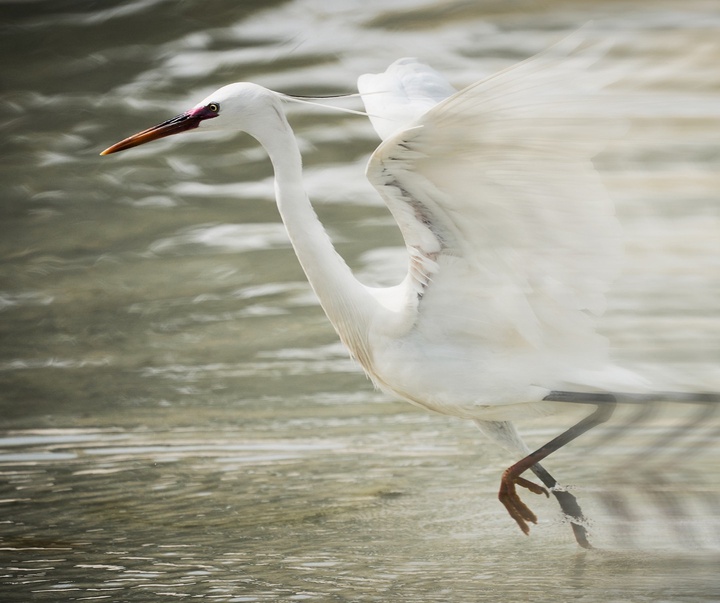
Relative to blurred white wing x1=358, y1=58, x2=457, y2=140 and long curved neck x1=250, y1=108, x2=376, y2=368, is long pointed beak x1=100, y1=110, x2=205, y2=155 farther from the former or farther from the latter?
blurred white wing x1=358, y1=58, x2=457, y2=140

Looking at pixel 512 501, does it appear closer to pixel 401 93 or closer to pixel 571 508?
pixel 571 508

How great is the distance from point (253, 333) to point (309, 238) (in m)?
2.23

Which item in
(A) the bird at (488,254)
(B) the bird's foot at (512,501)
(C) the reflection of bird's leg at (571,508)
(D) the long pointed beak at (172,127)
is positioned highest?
(D) the long pointed beak at (172,127)

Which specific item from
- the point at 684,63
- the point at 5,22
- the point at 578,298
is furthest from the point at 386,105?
the point at 5,22

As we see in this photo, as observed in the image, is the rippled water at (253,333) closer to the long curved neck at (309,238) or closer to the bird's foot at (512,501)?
the bird's foot at (512,501)

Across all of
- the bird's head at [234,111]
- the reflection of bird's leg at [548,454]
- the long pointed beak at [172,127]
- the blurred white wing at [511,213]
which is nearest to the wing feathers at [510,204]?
the blurred white wing at [511,213]

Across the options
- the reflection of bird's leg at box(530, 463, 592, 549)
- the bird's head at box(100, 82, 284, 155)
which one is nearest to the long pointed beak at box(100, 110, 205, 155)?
the bird's head at box(100, 82, 284, 155)

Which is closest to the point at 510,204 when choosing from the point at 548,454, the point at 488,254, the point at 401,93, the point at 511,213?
the point at 511,213

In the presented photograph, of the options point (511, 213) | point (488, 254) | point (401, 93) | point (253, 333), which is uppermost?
point (401, 93)

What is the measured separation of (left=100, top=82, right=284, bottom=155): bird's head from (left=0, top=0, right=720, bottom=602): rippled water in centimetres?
97

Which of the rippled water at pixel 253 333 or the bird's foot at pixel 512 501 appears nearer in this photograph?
the rippled water at pixel 253 333

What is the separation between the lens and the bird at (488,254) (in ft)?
8.53

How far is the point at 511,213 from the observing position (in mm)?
2797

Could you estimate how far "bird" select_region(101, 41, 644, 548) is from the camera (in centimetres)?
260
